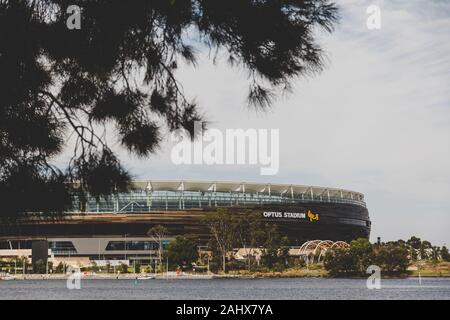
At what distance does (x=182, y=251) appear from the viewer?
222 ft

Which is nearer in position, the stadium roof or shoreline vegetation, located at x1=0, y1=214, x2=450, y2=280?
shoreline vegetation, located at x1=0, y1=214, x2=450, y2=280

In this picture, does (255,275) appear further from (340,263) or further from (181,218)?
(181,218)

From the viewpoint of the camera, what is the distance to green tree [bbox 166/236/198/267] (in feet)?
218

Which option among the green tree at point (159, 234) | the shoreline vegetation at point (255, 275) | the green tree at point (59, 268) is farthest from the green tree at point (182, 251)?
the green tree at point (59, 268)

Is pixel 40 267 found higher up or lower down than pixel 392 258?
lower down

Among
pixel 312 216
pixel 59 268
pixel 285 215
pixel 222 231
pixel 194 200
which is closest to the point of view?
pixel 222 231

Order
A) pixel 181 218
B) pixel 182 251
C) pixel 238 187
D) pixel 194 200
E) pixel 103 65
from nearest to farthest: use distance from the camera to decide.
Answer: pixel 103 65, pixel 182 251, pixel 181 218, pixel 194 200, pixel 238 187

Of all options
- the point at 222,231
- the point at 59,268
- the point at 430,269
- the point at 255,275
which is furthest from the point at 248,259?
the point at 430,269

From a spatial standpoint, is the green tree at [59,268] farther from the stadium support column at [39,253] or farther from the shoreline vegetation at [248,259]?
the stadium support column at [39,253]

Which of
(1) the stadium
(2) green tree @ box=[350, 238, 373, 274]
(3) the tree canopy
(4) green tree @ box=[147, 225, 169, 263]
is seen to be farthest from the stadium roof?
(3) the tree canopy

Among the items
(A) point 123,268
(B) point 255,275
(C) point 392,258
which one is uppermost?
(C) point 392,258

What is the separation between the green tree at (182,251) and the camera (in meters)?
66.4

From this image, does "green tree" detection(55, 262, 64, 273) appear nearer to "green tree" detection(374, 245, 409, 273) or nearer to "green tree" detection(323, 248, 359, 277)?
"green tree" detection(323, 248, 359, 277)

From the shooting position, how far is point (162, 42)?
396 centimetres
